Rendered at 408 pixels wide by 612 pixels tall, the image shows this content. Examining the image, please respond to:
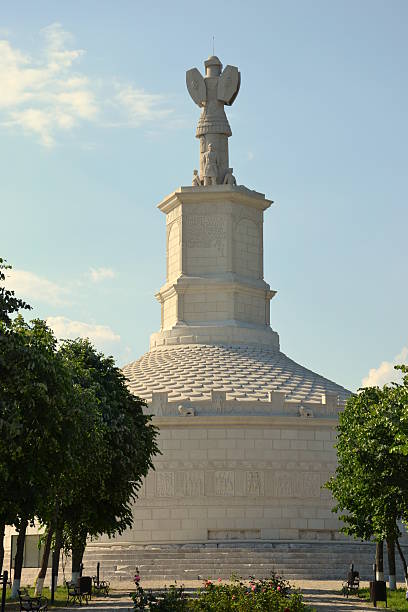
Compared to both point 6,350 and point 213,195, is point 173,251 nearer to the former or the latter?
point 213,195

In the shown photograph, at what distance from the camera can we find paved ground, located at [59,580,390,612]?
1564 inches

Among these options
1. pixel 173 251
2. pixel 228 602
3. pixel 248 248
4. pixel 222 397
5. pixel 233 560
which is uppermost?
pixel 248 248

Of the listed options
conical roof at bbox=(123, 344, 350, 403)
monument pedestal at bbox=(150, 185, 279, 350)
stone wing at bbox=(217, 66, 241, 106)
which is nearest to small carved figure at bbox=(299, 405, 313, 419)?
conical roof at bbox=(123, 344, 350, 403)

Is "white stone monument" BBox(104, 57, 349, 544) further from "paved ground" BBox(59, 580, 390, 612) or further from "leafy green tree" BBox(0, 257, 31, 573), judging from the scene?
"leafy green tree" BBox(0, 257, 31, 573)

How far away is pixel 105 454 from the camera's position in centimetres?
4441

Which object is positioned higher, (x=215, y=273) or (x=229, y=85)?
(x=229, y=85)

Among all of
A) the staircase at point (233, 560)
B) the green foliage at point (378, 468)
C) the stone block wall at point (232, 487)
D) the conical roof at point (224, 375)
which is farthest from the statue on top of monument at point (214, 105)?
the green foliage at point (378, 468)

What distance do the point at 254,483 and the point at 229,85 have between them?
25920mm

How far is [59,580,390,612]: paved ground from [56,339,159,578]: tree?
9.81ft

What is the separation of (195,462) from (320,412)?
23.2 feet

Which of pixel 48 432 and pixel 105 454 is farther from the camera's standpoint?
pixel 105 454

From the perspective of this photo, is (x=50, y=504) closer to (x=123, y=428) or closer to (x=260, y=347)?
(x=123, y=428)

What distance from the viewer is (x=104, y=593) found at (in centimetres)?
4806

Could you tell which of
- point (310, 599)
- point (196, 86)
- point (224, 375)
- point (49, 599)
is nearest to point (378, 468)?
point (310, 599)
